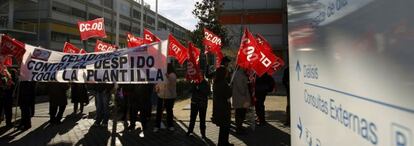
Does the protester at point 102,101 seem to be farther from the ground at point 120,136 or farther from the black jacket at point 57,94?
the black jacket at point 57,94

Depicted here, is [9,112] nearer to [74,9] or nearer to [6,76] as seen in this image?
[6,76]

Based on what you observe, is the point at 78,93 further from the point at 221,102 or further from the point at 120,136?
the point at 221,102

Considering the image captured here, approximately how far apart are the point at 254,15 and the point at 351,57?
1438 inches

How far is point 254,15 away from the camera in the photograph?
3734cm

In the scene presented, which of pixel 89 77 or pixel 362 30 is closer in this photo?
pixel 362 30

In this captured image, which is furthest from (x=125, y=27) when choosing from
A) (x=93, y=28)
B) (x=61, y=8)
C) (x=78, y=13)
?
(x=93, y=28)

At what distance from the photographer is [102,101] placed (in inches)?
457

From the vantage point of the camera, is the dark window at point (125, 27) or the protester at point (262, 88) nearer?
the protester at point (262, 88)

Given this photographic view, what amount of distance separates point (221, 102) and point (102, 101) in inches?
177

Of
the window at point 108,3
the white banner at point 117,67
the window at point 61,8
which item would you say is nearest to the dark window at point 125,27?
the window at point 108,3

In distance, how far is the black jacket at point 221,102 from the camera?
8.11 m

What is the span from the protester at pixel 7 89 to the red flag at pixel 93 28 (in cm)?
575

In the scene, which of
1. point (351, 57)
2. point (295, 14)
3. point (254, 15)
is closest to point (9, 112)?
point (295, 14)

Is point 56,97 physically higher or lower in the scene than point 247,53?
lower
